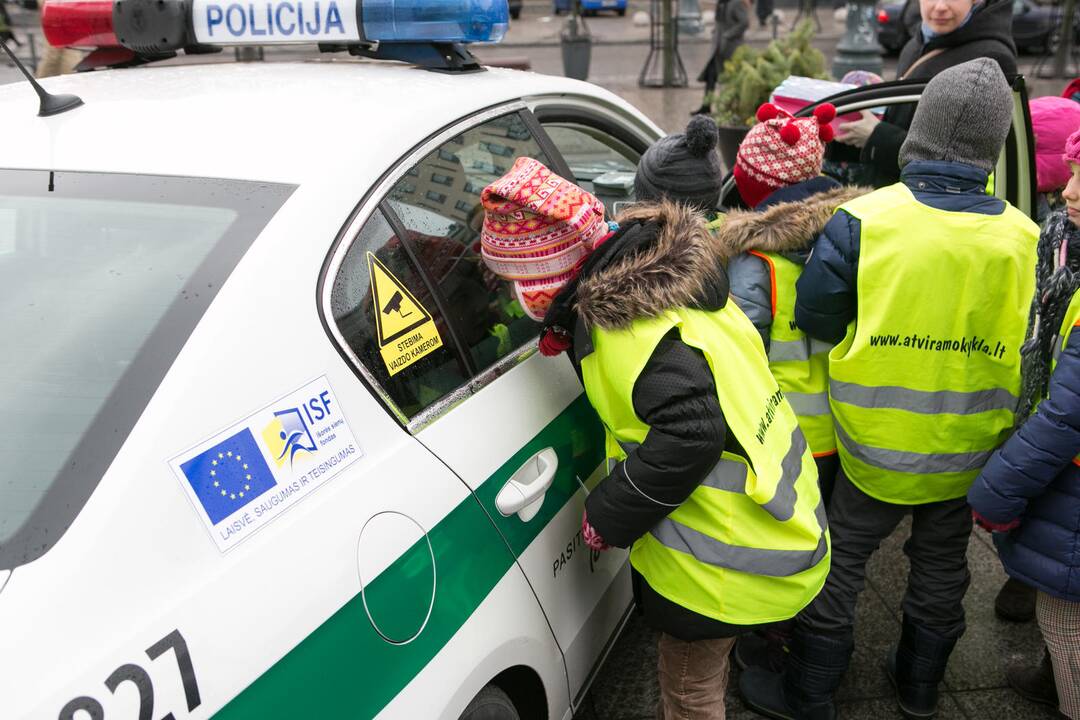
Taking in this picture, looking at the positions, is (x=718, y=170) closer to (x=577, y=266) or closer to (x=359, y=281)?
(x=577, y=266)

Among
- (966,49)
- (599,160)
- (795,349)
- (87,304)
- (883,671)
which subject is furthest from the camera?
(966,49)

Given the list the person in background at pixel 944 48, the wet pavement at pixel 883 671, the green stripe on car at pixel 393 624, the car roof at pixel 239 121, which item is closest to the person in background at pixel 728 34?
the person in background at pixel 944 48

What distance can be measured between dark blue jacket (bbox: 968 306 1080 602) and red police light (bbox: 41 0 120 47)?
8.23 ft

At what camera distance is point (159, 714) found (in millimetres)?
1121

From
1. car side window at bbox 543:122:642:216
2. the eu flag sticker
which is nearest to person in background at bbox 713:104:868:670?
car side window at bbox 543:122:642:216

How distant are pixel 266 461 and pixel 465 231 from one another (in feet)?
2.95

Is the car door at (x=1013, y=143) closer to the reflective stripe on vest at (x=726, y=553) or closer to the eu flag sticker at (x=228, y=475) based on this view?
the reflective stripe on vest at (x=726, y=553)

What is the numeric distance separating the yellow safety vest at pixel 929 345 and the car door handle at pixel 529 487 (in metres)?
0.87

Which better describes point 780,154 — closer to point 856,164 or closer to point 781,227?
point 781,227

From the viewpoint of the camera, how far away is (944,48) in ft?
11.9

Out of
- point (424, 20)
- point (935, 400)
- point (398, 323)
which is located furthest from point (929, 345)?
point (424, 20)

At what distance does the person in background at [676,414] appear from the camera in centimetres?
181

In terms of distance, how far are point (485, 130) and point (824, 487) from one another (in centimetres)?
145

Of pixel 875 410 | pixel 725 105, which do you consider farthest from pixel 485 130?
pixel 725 105
